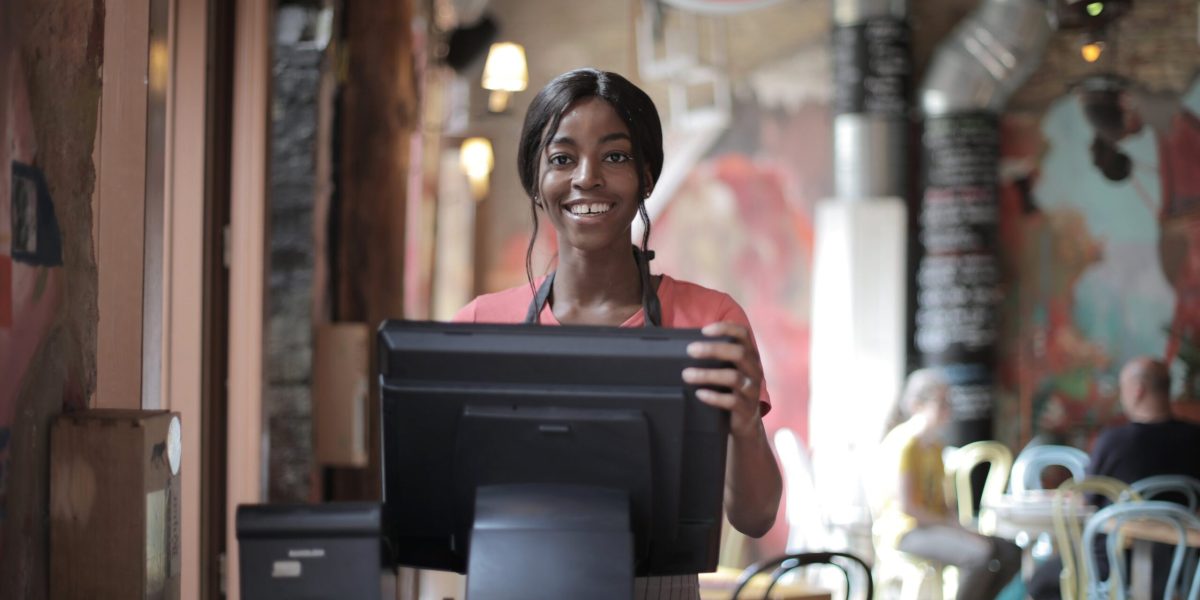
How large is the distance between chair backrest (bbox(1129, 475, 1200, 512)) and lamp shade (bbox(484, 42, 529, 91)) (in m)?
3.08

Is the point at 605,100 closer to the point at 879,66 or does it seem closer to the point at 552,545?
the point at 552,545

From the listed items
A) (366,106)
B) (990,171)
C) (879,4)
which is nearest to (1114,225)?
(990,171)

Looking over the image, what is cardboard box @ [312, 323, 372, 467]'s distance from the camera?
4.97 m

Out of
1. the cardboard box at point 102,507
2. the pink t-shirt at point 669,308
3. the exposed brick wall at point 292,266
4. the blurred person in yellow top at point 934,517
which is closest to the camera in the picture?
the pink t-shirt at point 669,308

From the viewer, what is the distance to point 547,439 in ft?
5.06

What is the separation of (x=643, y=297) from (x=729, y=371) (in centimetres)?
44

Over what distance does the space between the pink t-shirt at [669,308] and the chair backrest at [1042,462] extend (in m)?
5.07

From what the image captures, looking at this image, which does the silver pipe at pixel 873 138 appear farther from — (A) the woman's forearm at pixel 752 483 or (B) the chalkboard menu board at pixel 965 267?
(A) the woman's forearm at pixel 752 483

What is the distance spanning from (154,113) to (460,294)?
5322 millimetres

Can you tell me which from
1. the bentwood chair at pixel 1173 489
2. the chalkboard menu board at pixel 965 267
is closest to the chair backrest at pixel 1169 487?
the bentwood chair at pixel 1173 489

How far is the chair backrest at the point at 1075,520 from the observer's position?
17.7 ft

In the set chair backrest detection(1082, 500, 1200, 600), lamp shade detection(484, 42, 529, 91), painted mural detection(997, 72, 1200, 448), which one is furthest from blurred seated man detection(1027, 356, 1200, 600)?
lamp shade detection(484, 42, 529, 91)

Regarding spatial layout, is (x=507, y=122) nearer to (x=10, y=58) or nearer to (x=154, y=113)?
(x=154, y=113)

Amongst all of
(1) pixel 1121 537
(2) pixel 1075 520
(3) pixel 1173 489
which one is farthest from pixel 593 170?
(3) pixel 1173 489
